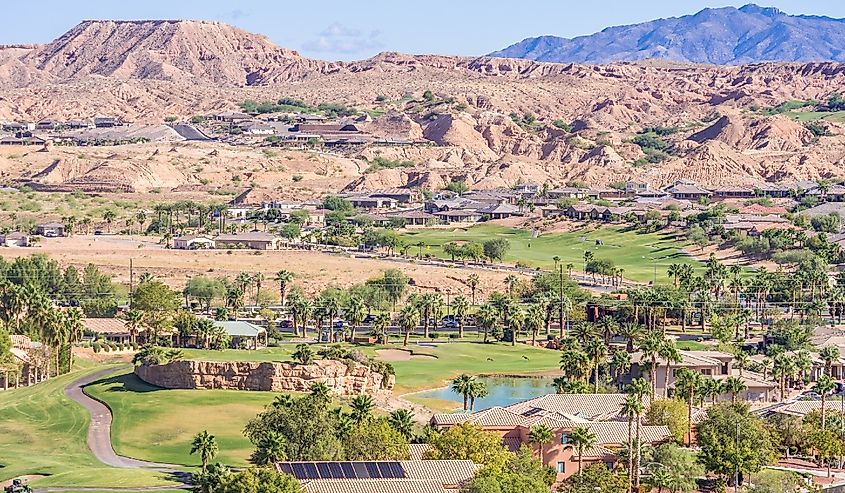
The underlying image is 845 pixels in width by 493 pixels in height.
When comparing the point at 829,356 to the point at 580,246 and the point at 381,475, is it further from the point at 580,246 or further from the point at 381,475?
the point at 580,246

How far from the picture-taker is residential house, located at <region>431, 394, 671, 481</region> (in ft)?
202

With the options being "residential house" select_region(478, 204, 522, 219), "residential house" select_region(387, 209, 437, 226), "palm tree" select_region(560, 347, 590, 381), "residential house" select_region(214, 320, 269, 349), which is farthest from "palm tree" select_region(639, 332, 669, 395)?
"residential house" select_region(478, 204, 522, 219)

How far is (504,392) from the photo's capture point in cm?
8531

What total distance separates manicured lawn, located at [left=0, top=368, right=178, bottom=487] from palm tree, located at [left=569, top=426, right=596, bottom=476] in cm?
1483

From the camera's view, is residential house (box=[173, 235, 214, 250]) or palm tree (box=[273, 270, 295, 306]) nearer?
palm tree (box=[273, 270, 295, 306])

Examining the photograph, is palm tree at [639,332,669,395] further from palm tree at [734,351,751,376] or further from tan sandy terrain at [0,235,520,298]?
tan sandy terrain at [0,235,520,298]

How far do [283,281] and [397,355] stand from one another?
2553 cm

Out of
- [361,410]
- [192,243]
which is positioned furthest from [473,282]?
[361,410]

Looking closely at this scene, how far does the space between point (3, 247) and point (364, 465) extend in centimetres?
9898

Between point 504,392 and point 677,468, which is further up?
point 504,392

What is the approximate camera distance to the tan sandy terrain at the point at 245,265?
417 feet

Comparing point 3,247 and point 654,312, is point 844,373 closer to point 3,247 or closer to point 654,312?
point 654,312

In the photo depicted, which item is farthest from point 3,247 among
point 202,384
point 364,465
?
point 364,465

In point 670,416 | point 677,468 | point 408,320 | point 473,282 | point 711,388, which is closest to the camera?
point 677,468
